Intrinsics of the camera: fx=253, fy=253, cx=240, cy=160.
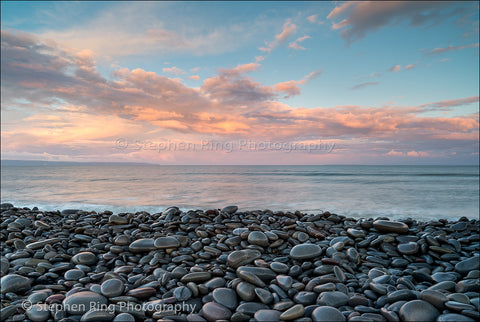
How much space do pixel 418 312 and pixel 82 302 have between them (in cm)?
295

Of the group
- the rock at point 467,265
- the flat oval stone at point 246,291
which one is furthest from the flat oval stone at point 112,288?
the rock at point 467,265

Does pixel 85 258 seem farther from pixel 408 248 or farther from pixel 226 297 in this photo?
pixel 408 248

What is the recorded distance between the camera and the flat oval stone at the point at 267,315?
2.11 meters

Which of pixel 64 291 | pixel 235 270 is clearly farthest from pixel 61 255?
pixel 235 270

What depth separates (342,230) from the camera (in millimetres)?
4355

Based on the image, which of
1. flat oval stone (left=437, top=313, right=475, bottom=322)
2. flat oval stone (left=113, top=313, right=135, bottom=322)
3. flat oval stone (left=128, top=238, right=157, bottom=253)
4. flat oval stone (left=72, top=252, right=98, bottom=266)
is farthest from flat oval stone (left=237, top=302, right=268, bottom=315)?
flat oval stone (left=72, top=252, right=98, bottom=266)

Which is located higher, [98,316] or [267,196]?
[98,316]

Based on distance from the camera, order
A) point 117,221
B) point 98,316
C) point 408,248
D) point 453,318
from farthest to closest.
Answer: point 117,221 < point 408,248 < point 98,316 < point 453,318

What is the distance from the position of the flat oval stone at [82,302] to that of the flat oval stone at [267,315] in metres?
1.45

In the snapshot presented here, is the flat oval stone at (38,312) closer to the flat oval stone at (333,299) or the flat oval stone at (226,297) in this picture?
the flat oval stone at (226,297)

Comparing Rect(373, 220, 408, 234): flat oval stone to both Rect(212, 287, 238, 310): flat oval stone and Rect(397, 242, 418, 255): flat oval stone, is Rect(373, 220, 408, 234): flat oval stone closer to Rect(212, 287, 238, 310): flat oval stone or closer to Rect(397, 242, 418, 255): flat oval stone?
Rect(397, 242, 418, 255): flat oval stone

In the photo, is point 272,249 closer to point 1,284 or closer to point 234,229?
point 234,229

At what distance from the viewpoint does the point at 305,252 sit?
3.31m

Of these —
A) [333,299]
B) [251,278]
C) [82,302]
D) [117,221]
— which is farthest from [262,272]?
[117,221]
